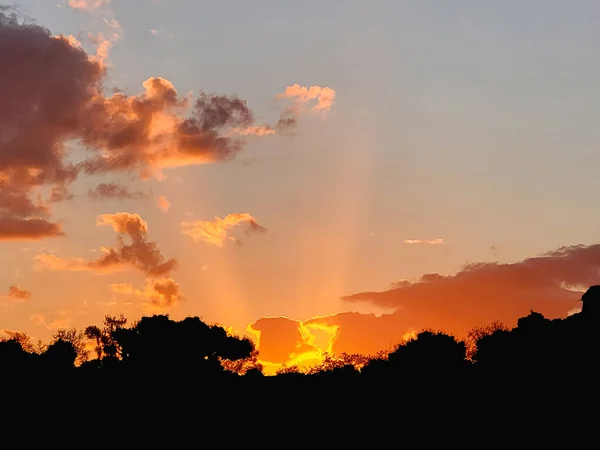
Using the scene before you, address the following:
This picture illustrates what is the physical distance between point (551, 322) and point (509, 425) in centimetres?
2314

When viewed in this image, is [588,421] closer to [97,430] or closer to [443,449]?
[443,449]

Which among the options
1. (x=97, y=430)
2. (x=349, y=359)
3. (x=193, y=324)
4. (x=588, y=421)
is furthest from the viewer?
(x=193, y=324)

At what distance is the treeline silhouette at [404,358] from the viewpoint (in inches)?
3049

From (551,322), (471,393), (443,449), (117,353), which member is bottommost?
(443,449)

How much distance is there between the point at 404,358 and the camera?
102 metres

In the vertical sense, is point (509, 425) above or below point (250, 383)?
below

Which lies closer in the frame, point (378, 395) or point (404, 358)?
point (378, 395)

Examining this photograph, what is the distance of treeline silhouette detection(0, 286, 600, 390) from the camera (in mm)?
77456

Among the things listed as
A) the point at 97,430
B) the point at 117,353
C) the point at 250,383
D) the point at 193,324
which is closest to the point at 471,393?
the point at 250,383

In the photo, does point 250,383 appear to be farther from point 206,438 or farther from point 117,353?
point 117,353

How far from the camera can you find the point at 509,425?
2751 inches

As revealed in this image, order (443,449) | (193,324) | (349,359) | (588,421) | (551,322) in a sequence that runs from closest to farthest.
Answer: (588,421) < (443,449) < (551,322) < (349,359) < (193,324)

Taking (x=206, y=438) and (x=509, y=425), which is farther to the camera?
(x=206, y=438)

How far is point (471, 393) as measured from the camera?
258 feet
